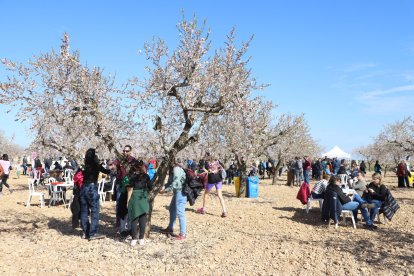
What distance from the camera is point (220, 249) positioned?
6.66 m

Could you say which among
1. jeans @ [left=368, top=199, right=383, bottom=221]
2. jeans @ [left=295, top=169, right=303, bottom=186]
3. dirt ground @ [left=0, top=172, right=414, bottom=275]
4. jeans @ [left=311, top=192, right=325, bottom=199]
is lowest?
dirt ground @ [left=0, top=172, right=414, bottom=275]

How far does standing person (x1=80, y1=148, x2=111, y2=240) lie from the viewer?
724cm

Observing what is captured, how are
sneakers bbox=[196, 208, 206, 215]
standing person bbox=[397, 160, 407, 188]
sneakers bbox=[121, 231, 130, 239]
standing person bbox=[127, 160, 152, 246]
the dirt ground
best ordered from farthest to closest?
standing person bbox=[397, 160, 407, 188]
sneakers bbox=[196, 208, 206, 215]
sneakers bbox=[121, 231, 130, 239]
standing person bbox=[127, 160, 152, 246]
the dirt ground

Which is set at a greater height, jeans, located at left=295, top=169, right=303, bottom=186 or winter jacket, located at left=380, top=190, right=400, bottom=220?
jeans, located at left=295, top=169, right=303, bottom=186

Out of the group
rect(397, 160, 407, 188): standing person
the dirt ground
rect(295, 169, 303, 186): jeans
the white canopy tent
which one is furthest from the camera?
the white canopy tent

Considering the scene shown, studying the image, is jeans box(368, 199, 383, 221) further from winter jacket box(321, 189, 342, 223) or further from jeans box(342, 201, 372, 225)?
winter jacket box(321, 189, 342, 223)

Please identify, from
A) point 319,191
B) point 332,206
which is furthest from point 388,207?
point 319,191

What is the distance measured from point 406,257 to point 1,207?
11.1 meters

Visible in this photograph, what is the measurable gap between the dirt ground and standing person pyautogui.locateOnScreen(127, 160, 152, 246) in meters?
0.35

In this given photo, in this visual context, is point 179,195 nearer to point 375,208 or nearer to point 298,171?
point 375,208

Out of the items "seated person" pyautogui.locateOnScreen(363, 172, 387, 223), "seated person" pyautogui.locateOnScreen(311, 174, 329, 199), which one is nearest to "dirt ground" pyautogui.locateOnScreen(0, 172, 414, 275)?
"seated person" pyautogui.locateOnScreen(363, 172, 387, 223)

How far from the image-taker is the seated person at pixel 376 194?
898 cm

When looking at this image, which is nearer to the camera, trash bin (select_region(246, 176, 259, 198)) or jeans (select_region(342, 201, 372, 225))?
jeans (select_region(342, 201, 372, 225))

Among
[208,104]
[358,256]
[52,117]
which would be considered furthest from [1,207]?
[358,256]
